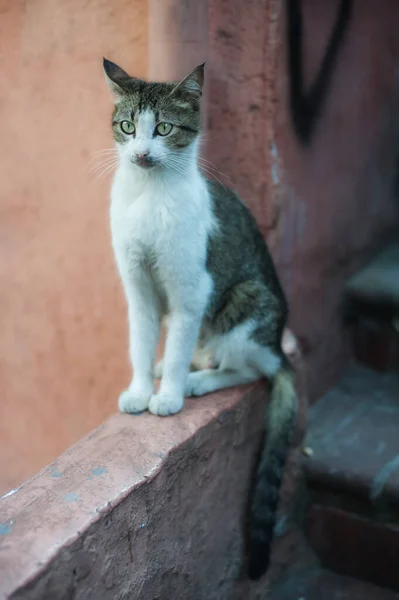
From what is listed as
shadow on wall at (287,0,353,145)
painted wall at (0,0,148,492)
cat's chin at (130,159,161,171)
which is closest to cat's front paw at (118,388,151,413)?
painted wall at (0,0,148,492)

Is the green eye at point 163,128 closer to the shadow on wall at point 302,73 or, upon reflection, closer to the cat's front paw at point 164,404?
the cat's front paw at point 164,404

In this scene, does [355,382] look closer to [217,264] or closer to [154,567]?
[217,264]

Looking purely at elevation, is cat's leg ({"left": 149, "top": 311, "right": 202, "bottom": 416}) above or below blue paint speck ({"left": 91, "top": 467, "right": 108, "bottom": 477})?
above

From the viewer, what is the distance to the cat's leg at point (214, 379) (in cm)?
211

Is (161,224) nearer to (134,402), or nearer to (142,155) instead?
(142,155)

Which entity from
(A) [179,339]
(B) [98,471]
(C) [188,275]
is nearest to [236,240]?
(C) [188,275]

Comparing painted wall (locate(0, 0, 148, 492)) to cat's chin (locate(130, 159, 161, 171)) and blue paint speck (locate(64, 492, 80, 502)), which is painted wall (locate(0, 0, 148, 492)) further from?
blue paint speck (locate(64, 492, 80, 502))

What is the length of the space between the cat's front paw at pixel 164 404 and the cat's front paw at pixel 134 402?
3 centimetres

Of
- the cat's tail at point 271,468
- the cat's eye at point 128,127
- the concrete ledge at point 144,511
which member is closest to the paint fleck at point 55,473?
the concrete ledge at point 144,511

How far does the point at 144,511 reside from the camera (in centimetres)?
165

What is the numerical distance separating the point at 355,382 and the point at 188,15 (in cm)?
177

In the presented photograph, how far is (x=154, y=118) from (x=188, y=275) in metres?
0.44

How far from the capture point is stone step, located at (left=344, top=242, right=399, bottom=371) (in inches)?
118

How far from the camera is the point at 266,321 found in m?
2.14
